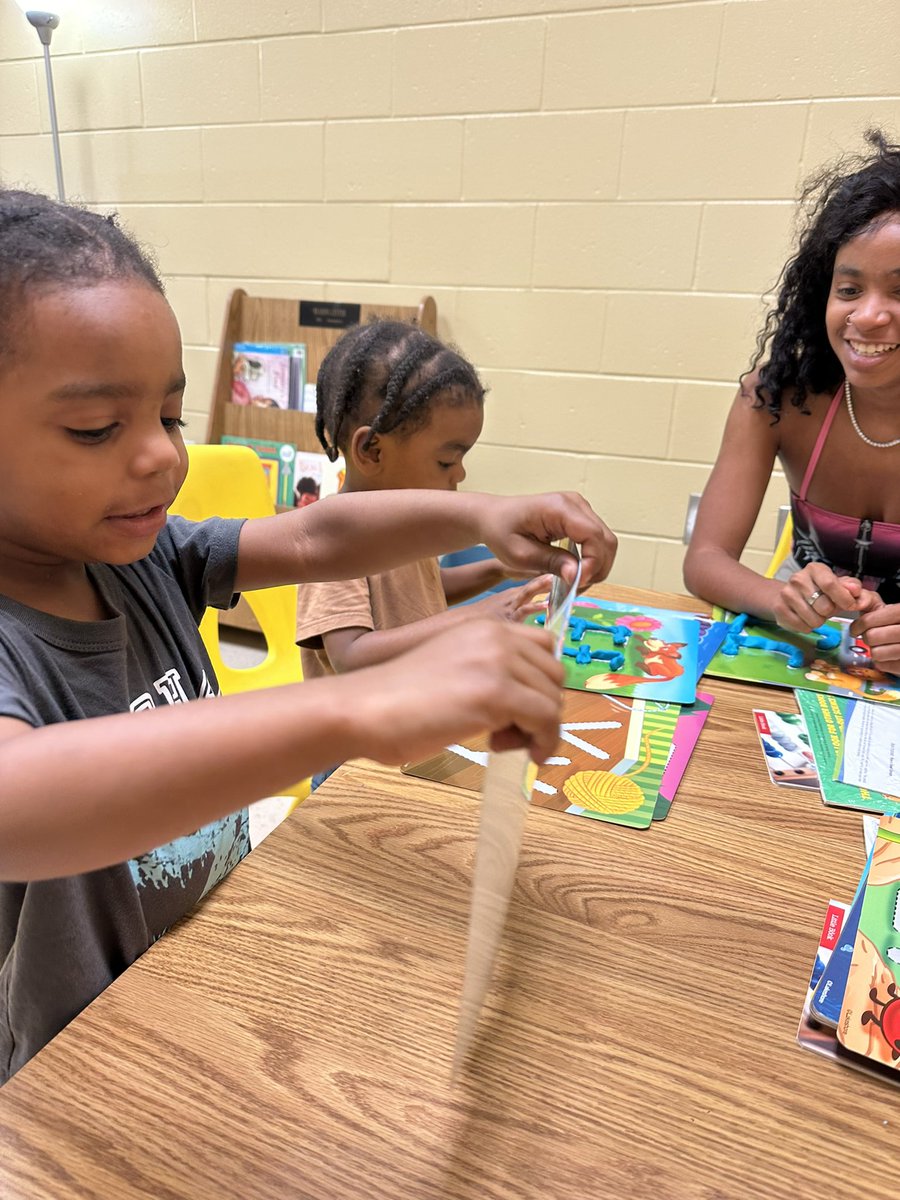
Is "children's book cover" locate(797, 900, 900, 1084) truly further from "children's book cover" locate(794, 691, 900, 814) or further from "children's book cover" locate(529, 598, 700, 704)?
"children's book cover" locate(529, 598, 700, 704)

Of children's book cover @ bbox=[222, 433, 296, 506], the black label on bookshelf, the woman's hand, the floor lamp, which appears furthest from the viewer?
children's book cover @ bbox=[222, 433, 296, 506]

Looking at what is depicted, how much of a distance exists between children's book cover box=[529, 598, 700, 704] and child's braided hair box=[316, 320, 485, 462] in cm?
37

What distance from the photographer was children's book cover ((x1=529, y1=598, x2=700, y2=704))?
0.95m

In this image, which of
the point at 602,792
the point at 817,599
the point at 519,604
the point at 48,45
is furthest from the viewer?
the point at 48,45

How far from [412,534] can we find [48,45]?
2.29 meters

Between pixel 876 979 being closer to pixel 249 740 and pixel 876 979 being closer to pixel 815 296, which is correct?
pixel 249 740

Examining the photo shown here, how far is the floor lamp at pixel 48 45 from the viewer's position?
2.12 metres

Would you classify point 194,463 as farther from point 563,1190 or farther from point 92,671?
point 563,1190

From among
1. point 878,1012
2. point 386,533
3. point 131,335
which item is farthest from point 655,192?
point 878,1012

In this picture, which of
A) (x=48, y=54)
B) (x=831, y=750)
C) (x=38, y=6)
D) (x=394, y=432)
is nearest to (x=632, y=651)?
(x=831, y=750)

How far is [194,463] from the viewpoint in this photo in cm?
129

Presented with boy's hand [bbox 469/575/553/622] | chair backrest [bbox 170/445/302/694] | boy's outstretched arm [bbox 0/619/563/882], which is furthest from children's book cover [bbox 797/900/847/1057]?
chair backrest [bbox 170/445/302/694]

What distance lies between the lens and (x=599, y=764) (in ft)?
2.57

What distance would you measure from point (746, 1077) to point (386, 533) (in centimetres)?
55
